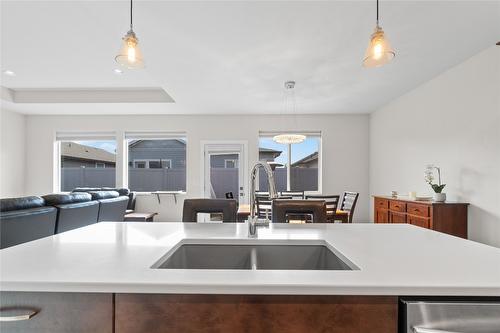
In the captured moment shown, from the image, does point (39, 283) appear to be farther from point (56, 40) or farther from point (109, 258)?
point (56, 40)

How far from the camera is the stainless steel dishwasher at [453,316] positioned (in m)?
0.62

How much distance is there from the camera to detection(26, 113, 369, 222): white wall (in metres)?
5.54

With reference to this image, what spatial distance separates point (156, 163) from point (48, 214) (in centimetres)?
305

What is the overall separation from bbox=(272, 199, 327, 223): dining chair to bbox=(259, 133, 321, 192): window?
4.04 meters

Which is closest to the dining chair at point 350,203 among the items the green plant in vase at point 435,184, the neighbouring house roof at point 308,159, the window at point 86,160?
the green plant in vase at point 435,184

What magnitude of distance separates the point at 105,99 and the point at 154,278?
4895 mm

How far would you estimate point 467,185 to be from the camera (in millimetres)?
2936

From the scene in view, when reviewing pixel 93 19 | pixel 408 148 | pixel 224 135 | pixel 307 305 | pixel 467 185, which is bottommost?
pixel 307 305

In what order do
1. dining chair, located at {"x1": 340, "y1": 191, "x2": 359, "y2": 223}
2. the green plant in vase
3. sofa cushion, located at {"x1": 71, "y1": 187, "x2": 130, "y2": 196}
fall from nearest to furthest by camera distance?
the green plant in vase, dining chair, located at {"x1": 340, "y1": 191, "x2": 359, "y2": 223}, sofa cushion, located at {"x1": 71, "y1": 187, "x2": 130, "y2": 196}

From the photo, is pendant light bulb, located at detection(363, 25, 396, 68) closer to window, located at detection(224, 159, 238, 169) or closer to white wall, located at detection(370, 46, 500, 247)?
white wall, located at detection(370, 46, 500, 247)

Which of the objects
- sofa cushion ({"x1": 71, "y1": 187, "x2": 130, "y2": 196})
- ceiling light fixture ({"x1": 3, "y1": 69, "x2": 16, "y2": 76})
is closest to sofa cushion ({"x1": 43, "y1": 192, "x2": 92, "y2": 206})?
sofa cushion ({"x1": 71, "y1": 187, "x2": 130, "y2": 196})

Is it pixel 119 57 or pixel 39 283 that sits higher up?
pixel 119 57

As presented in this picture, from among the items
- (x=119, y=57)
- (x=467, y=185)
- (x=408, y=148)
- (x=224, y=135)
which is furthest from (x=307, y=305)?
(x=224, y=135)

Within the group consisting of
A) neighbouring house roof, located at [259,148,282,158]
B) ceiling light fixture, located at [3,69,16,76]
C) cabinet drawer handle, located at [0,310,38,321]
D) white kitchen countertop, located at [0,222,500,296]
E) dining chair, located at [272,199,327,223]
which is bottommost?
cabinet drawer handle, located at [0,310,38,321]
